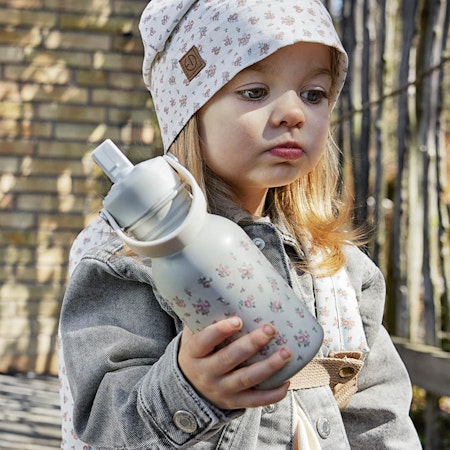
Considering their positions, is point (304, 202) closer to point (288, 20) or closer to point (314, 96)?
point (314, 96)

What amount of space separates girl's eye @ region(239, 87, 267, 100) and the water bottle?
37 cm

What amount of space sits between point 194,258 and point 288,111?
1.44 feet

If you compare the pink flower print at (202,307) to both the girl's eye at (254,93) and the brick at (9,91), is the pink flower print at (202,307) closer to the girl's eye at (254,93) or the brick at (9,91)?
the girl's eye at (254,93)

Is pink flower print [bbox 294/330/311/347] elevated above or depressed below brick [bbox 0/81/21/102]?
above

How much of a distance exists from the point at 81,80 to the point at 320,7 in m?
3.97

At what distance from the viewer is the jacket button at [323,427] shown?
5.89 feet

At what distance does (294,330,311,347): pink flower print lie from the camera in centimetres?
133

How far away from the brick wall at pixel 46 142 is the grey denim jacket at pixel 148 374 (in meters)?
3.79

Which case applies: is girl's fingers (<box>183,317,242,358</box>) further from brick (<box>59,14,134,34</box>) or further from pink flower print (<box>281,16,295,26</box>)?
brick (<box>59,14,134,34</box>)

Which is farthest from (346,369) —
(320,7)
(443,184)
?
(443,184)

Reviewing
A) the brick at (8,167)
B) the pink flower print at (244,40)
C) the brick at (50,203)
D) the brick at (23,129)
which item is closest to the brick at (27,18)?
the brick at (23,129)

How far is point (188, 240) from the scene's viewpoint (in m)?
1.29

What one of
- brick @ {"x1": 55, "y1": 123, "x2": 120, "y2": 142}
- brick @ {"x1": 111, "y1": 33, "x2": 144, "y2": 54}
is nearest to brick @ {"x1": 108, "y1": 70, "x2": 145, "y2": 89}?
brick @ {"x1": 111, "y1": 33, "x2": 144, "y2": 54}

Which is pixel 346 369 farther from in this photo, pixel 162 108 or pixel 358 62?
pixel 358 62
